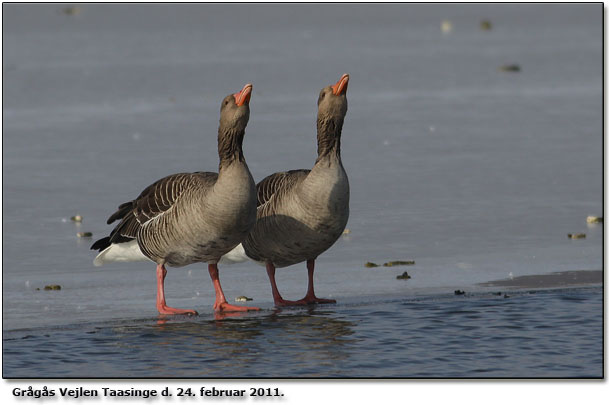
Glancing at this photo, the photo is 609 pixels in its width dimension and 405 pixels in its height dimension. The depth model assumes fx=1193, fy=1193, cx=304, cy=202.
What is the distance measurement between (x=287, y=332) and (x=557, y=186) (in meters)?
7.20


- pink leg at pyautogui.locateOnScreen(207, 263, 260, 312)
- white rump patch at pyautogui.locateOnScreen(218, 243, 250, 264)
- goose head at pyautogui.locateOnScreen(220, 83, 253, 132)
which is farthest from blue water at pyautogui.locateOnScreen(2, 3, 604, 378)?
goose head at pyautogui.locateOnScreen(220, 83, 253, 132)

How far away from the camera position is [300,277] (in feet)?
41.3

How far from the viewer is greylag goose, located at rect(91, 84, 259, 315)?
34.6ft

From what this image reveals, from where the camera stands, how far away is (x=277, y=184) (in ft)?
37.5

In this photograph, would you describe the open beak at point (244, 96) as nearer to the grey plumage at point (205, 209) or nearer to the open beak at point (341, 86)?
the grey plumage at point (205, 209)

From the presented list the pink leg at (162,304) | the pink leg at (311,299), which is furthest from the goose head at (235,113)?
the pink leg at (311,299)

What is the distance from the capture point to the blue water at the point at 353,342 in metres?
8.93

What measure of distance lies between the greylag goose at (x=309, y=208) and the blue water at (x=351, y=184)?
1.71 feet

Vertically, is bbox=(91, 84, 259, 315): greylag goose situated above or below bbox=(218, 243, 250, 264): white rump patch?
above

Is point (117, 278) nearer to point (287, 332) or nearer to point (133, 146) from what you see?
point (287, 332)

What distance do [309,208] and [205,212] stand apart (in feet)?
3.21

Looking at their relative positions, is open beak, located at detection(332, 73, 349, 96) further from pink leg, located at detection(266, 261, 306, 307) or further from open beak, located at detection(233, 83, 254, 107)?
pink leg, located at detection(266, 261, 306, 307)

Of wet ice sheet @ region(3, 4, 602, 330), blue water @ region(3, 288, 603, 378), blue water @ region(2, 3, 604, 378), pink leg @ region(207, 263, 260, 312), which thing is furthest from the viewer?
wet ice sheet @ region(3, 4, 602, 330)

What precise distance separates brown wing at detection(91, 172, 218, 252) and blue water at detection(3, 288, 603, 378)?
3.94ft
